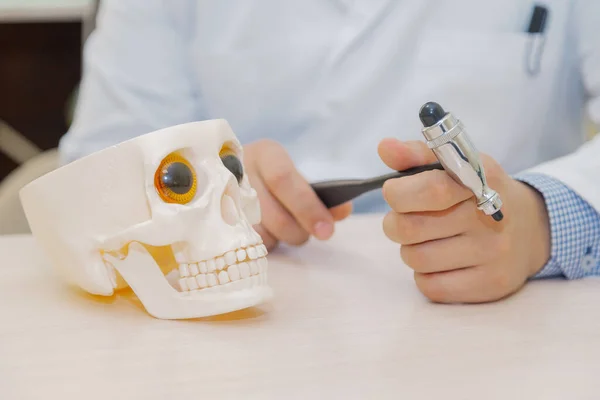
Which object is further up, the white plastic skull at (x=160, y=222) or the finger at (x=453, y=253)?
the white plastic skull at (x=160, y=222)

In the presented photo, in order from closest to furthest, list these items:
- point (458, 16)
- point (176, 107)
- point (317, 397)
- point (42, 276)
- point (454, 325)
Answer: point (317, 397), point (454, 325), point (42, 276), point (458, 16), point (176, 107)

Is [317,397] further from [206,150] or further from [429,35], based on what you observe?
[429,35]

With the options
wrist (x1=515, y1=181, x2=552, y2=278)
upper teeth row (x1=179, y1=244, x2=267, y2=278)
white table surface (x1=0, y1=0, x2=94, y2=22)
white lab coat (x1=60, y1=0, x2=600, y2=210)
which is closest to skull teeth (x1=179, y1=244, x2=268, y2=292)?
upper teeth row (x1=179, y1=244, x2=267, y2=278)

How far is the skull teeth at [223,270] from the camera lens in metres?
0.44

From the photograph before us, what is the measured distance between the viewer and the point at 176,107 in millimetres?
915

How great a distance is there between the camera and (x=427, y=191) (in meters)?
0.45

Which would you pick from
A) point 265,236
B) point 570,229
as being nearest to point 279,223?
point 265,236

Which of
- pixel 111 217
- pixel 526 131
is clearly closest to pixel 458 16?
pixel 526 131

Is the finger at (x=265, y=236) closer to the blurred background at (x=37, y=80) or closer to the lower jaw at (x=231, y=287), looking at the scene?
the lower jaw at (x=231, y=287)

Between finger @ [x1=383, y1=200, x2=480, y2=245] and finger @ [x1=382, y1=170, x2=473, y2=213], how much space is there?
Answer: 14 mm

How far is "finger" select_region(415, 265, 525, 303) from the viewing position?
18.9 inches

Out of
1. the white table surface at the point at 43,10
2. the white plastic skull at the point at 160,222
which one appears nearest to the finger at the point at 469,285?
the white plastic skull at the point at 160,222

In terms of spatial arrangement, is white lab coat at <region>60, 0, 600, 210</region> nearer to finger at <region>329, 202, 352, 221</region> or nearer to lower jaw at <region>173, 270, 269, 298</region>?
finger at <region>329, 202, 352, 221</region>

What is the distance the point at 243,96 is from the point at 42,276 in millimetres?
387
